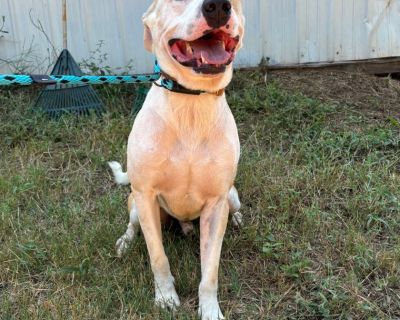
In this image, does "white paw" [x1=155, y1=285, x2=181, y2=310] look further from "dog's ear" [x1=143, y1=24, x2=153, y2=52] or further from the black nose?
the black nose

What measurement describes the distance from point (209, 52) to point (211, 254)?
98 cm

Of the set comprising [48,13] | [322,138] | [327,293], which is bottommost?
[327,293]

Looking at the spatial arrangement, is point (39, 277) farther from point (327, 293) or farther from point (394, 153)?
point (394, 153)

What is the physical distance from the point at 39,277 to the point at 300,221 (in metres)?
1.54

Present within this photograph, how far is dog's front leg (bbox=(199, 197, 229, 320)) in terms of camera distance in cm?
256

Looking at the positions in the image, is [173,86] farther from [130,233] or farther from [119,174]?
[119,174]

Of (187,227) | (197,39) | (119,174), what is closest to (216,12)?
(197,39)

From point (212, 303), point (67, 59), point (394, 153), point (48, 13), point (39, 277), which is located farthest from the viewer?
point (48, 13)

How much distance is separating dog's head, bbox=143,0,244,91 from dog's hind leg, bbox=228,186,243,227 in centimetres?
87

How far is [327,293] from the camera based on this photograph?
2.68 m

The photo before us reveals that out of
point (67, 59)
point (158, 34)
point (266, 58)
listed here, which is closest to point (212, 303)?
point (158, 34)

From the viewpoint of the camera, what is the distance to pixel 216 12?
199 cm

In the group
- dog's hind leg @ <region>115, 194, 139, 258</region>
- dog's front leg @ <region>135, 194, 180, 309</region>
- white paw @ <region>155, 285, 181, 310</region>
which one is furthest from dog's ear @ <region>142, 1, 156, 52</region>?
white paw @ <region>155, 285, 181, 310</region>

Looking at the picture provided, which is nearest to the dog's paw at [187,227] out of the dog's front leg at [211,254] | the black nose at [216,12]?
the dog's front leg at [211,254]
